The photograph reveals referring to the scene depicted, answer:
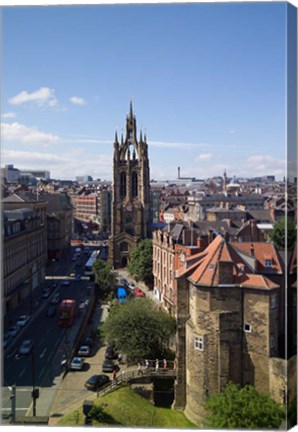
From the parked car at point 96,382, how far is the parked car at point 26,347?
207 centimetres

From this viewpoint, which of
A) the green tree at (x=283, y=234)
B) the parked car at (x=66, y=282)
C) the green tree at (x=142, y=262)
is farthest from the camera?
the green tree at (x=142, y=262)

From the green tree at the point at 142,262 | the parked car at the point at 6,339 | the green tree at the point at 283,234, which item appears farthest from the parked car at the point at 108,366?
the green tree at the point at 142,262

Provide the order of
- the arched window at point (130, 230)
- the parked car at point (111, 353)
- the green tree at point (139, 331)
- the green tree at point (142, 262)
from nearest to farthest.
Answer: the green tree at point (139, 331) → the parked car at point (111, 353) → the green tree at point (142, 262) → the arched window at point (130, 230)

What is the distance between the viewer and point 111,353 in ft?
55.9

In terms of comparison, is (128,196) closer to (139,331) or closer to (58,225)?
(58,225)

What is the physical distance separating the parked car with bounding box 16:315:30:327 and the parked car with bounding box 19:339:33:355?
25.9 inches

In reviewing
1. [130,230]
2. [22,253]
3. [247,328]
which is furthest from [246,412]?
[130,230]

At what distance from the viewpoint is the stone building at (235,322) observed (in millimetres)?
12391

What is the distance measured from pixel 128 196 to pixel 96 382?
9883 millimetres

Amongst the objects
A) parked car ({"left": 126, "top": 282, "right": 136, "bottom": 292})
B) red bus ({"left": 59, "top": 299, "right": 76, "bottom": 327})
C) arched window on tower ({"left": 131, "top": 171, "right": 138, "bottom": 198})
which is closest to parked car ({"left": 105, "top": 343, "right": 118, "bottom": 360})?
red bus ({"left": 59, "top": 299, "right": 76, "bottom": 327})

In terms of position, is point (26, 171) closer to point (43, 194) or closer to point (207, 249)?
point (43, 194)

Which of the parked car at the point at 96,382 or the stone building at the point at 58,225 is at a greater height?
the stone building at the point at 58,225

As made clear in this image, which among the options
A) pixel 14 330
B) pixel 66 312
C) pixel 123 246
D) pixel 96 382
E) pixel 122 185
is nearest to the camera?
pixel 96 382

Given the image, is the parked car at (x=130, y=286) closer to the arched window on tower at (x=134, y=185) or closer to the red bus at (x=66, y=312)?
the arched window on tower at (x=134, y=185)
